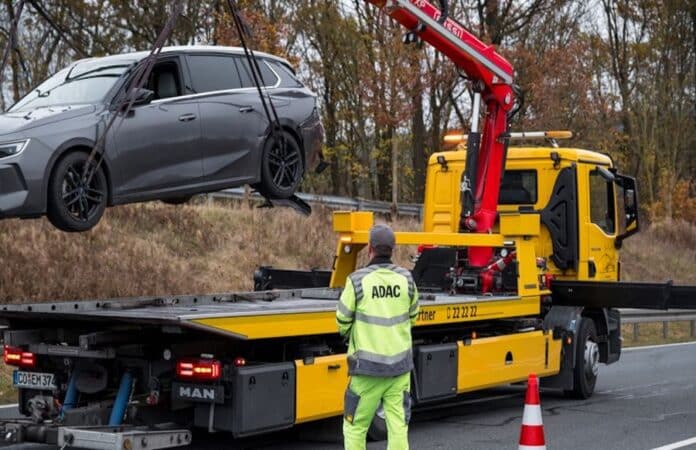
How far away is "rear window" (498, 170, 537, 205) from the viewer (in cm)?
1283

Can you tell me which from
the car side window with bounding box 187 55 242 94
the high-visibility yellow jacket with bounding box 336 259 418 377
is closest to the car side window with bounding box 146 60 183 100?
the car side window with bounding box 187 55 242 94

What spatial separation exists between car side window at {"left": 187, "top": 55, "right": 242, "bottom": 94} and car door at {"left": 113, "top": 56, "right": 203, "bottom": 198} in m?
0.15

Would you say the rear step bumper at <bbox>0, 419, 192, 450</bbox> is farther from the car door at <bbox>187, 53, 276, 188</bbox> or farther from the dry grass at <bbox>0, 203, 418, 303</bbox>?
the dry grass at <bbox>0, 203, 418, 303</bbox>

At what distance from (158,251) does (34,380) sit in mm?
11111

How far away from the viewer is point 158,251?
19172 millimetres

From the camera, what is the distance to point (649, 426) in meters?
10.6

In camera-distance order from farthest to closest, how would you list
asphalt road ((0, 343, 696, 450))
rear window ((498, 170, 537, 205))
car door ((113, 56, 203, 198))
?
rear window ((498, 170, 537, 205)), asphalt road ((0, 343, 696, 450)), car door ((113, 56, 203, 198))

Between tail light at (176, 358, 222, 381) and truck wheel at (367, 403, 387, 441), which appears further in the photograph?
truck wheel at (367, 403, 387, 441)

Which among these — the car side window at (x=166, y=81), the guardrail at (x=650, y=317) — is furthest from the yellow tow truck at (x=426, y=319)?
the guardrail at (x=650, y=317)

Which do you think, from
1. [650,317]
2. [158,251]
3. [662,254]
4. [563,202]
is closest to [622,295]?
[563,202]

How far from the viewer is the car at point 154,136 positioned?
339 inches

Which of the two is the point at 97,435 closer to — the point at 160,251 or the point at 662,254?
the point at 160,251

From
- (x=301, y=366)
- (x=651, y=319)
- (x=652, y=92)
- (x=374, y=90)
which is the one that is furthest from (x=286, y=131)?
(x=652, y=92)

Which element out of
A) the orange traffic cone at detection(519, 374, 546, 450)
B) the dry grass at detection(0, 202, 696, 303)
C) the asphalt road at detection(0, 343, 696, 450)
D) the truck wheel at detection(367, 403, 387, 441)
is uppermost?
the dry grass at detection(0, 202, 696, 303)
